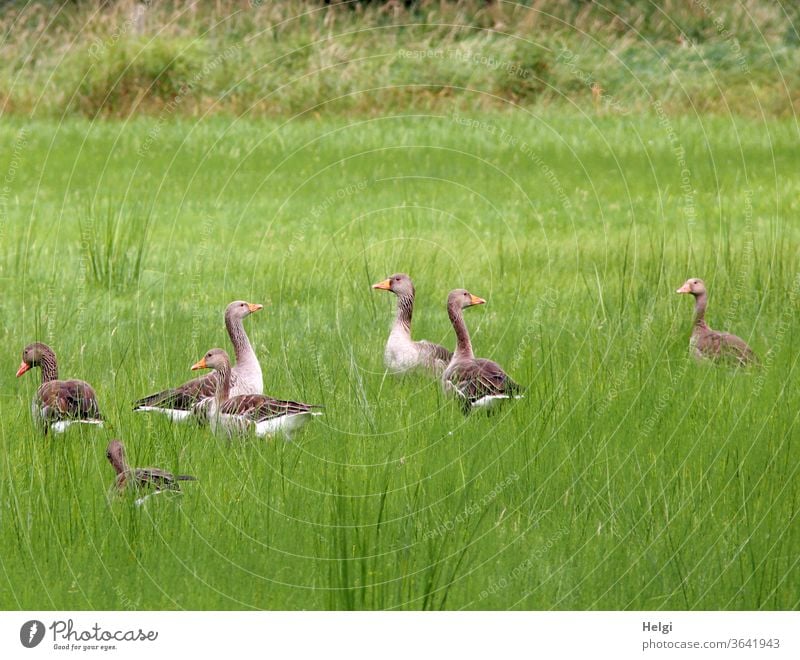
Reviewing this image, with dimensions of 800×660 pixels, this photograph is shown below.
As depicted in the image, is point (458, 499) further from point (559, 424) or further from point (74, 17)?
point (74, 17)

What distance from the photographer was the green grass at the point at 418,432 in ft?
21.5

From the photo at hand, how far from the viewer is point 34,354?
945 cm

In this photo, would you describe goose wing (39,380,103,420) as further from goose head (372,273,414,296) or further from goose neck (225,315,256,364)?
goose head (372,273,414,296)

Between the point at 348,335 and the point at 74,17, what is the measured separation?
20.7 meters

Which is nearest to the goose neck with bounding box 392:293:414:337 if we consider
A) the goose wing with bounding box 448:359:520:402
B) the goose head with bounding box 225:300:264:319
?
the goose wing with bounding box 448:359:520:402

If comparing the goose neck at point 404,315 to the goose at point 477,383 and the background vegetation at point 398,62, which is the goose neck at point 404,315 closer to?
the goose at point 477,383

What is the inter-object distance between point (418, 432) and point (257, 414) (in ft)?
3.48

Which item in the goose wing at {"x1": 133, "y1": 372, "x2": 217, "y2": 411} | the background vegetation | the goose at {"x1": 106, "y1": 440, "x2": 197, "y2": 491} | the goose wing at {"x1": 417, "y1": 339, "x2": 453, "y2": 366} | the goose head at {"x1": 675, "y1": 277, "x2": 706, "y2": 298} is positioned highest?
the background vegetation

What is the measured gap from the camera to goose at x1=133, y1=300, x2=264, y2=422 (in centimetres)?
873

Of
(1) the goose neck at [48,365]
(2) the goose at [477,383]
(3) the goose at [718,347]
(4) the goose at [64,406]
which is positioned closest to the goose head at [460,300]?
(2) the goose at [477,383]

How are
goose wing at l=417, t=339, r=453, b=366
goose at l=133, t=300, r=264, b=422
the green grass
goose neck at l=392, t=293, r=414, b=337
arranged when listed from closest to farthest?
the green grass, goose at l=133, t=300, r=264, b=422, goose wing at l=417, t=339, r=453, b=366, goose neck at l=392, t=293, r=414, b=337

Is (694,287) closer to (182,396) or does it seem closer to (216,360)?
(216,360)

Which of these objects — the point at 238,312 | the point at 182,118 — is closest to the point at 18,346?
the point at 238,312

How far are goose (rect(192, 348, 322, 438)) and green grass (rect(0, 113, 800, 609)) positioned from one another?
143mm
